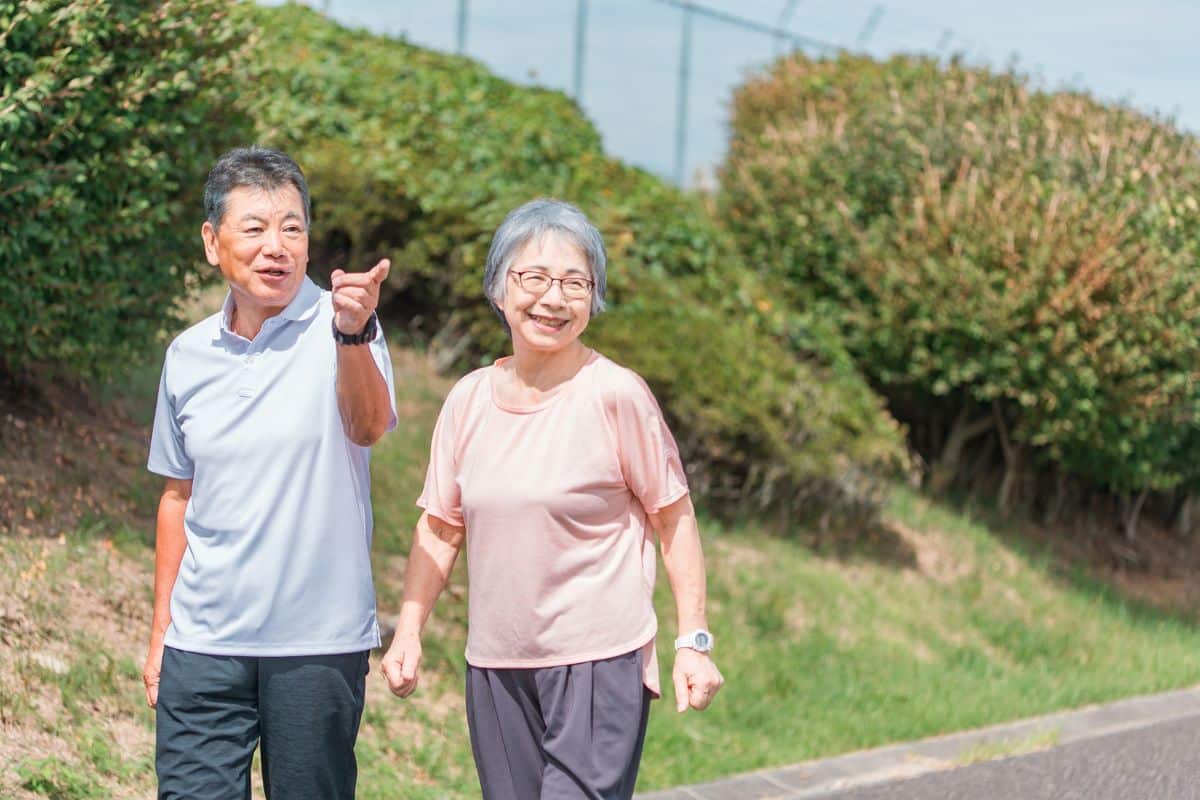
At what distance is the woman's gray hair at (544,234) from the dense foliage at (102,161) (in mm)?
2512

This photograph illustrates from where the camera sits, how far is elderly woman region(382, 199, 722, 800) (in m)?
2.97

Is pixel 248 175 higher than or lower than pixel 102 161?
lower

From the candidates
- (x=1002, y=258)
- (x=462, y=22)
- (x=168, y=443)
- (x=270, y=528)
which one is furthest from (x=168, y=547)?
(x=462, y=22)

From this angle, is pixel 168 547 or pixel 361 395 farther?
pixel 168 547

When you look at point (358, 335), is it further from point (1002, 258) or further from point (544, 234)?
point (1002, 258)

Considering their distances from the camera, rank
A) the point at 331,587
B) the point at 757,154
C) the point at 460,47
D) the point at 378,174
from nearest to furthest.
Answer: the point at 331,587 < the point at 378,174 < the point at 757,154 < the point at 460,47

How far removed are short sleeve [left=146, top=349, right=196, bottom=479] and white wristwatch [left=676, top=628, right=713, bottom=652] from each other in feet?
3.69

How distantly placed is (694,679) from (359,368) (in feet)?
3.12

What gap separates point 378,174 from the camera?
26.9ft

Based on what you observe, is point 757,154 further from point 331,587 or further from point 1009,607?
point 331,587

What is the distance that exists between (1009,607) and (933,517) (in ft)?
3.38

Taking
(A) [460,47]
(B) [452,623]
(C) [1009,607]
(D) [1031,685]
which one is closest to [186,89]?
(B) [452,623]

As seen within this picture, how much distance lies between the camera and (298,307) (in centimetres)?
305

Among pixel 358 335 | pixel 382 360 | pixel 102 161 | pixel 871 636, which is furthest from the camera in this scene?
pixel 871 636
